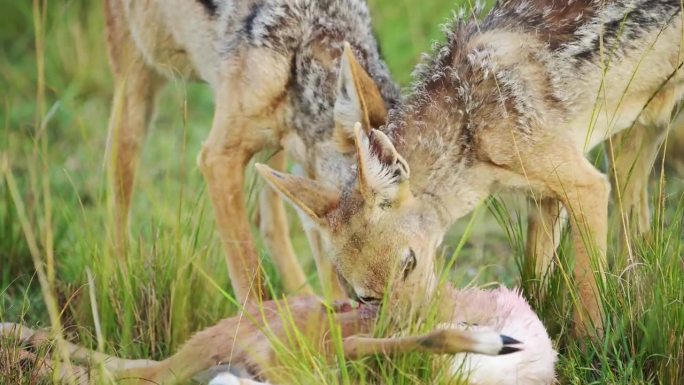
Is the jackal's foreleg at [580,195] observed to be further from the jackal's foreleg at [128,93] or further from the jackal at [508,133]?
the jackal's foreleg at [128,93]

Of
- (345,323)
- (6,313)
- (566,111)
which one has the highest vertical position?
(566,111)

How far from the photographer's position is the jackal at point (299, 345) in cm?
398

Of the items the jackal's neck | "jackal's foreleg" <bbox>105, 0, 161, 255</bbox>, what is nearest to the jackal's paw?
the jackal's neck

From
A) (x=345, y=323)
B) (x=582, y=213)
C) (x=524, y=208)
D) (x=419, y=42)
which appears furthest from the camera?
(x=419, y=42)

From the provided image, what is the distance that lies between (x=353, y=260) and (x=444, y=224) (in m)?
0.58

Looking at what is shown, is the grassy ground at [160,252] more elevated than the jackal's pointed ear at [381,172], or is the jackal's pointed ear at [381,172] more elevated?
the jackal's pointed ear at [381,172]

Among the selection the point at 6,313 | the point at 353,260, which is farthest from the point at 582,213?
the point at 6,313

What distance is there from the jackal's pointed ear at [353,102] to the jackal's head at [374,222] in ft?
0.19

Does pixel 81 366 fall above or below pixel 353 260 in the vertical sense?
below

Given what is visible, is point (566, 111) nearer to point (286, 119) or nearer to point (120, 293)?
point (286, 119)

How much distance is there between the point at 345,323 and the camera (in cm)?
434

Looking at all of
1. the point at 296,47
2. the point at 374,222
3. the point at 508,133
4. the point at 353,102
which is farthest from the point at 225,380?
the point at 296,47

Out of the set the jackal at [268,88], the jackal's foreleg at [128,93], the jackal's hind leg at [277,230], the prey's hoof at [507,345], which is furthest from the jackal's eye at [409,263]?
the jackal's foreleg at [128,93]

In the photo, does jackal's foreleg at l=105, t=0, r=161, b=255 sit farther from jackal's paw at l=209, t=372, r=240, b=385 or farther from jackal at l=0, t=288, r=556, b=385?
jackal's paw at l=209, t=372, r=240, b=385
